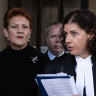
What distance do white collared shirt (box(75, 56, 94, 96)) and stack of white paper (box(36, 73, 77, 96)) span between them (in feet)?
0.60

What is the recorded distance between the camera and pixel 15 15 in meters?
3.98

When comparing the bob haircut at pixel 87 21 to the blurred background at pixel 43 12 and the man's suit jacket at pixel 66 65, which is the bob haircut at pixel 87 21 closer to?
the man's suit jacket at pixel 66 65

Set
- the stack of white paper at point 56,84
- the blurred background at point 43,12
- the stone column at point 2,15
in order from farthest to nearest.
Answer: the blurred background at point 43,12 → the stone column at point 2,15 → the stack of white paper at point 56,84

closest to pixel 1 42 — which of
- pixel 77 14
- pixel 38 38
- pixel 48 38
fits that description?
pixel 38 38

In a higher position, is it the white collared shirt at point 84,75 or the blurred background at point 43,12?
the white collared shirt at point 84,75

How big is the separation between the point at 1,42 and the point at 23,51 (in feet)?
8.77

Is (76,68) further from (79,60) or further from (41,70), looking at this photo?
(41,70)

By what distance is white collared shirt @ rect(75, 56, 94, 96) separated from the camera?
10.5 feet

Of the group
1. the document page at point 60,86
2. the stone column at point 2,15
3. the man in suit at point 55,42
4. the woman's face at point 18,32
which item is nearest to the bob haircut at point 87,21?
the document page at point 60,86

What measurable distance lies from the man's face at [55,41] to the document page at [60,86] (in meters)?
1.82

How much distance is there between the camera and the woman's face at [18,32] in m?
3.92

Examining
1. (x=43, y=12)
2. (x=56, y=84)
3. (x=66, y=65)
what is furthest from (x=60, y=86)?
(x=43, y=12)

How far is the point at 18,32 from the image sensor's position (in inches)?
154

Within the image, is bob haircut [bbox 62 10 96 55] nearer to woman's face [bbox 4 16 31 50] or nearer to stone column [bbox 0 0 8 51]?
woman's face [bbox 4 16 31 50]
